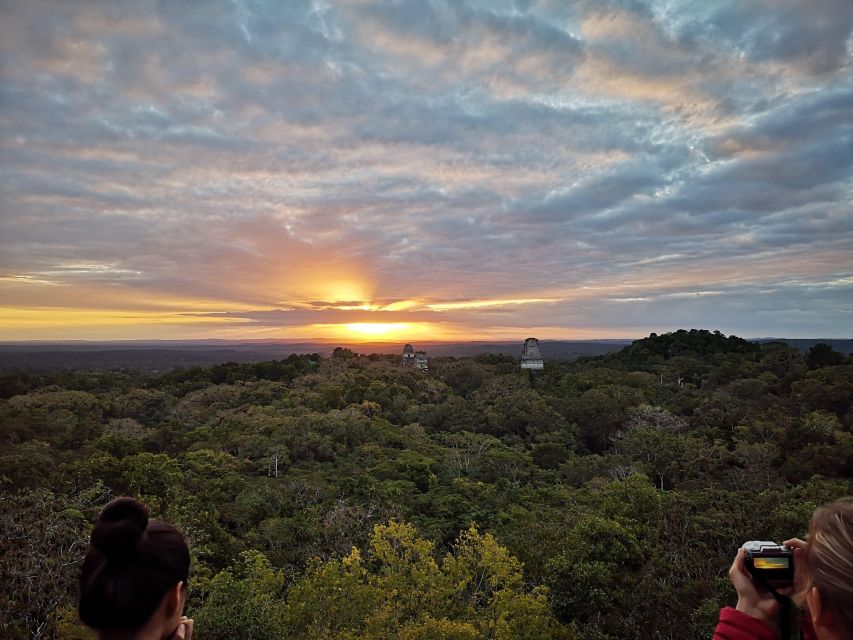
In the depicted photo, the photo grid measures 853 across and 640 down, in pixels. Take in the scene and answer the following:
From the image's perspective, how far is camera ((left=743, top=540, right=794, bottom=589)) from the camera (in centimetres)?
187

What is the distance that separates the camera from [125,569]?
1839mm

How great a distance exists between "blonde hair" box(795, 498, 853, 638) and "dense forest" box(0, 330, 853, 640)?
10197 millimetres

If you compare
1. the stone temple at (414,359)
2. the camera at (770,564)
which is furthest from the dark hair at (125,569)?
the stone temple at (414,359)

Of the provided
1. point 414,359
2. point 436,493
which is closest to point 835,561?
point 436,493

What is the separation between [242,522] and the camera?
64.2 feet

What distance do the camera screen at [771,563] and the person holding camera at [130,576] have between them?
2.12 m

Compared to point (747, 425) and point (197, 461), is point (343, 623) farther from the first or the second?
point (747, 425)

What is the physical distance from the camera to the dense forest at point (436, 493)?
449 inches

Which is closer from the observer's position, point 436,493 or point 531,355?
point 436,493

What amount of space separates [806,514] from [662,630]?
461 cm

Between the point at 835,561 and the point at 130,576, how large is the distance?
2.30 m

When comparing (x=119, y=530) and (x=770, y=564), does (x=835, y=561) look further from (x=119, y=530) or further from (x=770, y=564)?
(x=119, y=530)

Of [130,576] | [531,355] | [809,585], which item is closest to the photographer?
[809,585]

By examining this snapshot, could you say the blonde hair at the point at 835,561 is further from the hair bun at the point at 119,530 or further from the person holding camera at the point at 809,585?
the hair bun at the point at 119,530
